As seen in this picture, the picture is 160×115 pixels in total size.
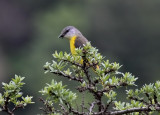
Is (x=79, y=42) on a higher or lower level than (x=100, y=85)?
higher

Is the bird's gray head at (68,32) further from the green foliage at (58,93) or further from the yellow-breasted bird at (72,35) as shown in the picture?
the green foliage at (58,93)

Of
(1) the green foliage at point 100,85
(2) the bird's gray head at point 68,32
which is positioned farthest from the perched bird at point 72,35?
(1) the green foliage at point 100,85

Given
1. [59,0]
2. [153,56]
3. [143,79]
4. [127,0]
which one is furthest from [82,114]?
[59,0]

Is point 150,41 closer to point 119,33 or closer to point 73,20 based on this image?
point 119,33

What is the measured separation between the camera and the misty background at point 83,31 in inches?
1678

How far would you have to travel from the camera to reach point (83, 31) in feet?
150

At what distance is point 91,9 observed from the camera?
5194cm

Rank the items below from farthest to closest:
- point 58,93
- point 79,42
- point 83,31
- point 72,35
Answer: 1. point 83,31
2. point 72,35
3. point 79,42
4. point 58,93

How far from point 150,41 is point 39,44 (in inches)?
368

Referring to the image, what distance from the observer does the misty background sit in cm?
4262

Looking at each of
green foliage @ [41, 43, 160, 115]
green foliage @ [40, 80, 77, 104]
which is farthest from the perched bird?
green foliage @ [40, 80, 77, 104]

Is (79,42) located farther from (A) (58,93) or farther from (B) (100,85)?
(A) (58,93)

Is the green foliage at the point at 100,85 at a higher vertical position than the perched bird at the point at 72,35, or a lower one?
lower

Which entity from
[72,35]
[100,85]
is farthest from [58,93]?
[72,35]
